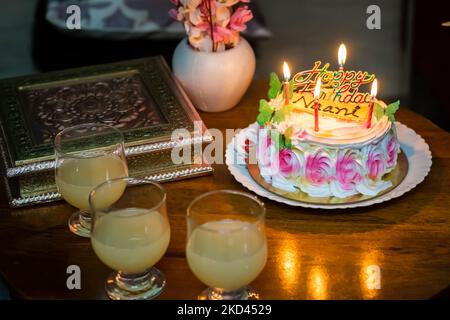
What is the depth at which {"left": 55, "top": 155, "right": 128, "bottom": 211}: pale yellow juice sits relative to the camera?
1.69 m

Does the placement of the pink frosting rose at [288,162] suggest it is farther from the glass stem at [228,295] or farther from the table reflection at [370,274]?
the glass stem at [228,295]

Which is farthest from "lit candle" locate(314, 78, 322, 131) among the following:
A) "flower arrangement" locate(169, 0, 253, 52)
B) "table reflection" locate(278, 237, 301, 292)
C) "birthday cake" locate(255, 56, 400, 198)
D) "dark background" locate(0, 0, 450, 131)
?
"dark background" locate(0, 0, 450, 131)

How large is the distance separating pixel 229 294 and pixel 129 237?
0.23m

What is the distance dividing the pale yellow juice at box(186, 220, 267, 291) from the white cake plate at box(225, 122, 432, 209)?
344 millimetres

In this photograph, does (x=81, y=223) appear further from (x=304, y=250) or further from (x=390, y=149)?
(x=390, y=149)

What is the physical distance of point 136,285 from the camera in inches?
62.4

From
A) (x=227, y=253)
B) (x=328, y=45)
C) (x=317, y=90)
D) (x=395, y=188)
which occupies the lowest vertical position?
(x=328, y=45)

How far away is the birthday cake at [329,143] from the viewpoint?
1.77 metres

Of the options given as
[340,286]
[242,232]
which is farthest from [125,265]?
[340,286]

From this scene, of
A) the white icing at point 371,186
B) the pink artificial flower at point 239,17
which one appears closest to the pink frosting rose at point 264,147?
the white icing at point 371,186

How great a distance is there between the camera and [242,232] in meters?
1.41

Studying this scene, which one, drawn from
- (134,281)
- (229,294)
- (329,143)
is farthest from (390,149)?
(134,281)

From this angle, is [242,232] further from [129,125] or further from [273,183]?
[129,125]

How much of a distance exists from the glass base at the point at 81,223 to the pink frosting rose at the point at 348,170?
56 centimetres
